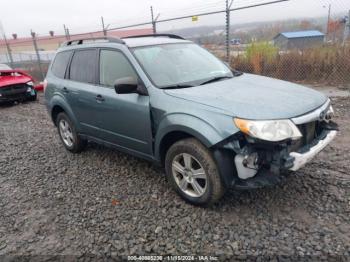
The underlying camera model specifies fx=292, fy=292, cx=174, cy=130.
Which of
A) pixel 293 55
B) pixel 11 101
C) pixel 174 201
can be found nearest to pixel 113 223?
pixel 174 201

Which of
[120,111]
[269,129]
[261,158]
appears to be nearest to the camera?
[269,129]

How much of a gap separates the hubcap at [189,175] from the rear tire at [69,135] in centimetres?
222

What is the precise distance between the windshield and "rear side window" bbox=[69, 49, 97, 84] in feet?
2.83

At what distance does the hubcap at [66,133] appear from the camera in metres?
4.93

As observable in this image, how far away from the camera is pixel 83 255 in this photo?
2.64 metres

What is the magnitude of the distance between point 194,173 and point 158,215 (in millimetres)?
595

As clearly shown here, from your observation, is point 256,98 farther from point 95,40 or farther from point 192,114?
point 95,40

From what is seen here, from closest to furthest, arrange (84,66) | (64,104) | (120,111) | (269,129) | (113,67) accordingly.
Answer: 1. (269,129)
2. (120,111)
3. (113,67)
4. (84,66)
5. (64,104)

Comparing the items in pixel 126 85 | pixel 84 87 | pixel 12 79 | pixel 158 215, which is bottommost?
pixel 158 215

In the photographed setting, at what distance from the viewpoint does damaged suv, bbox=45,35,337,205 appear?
2.65 metres

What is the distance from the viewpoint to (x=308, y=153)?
2.76 meters

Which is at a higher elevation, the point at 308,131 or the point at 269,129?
the point at 269,129

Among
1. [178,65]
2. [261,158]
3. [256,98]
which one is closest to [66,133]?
[178,65]

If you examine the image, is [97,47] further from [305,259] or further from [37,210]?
[305,259]
